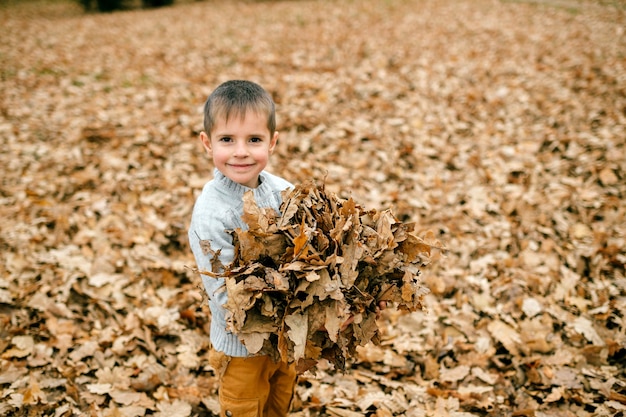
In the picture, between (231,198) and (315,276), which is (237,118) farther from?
(315,276)

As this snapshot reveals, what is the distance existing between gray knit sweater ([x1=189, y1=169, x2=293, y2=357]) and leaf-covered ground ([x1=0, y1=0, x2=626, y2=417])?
2.90 feet

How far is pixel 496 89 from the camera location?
6934 mm

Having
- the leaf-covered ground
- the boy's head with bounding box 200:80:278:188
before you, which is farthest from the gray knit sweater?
the leaf-covered ground

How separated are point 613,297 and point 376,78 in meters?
5.27

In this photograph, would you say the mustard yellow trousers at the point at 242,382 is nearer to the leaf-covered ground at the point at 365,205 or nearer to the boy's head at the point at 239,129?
the leaf-covered ground at the point at 365,205

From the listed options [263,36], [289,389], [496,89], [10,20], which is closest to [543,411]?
[289,389]

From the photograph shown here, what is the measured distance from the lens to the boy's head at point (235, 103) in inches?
80.1

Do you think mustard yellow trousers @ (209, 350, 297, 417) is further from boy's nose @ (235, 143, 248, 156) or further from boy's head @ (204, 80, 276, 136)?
boy's head @ (204, 80, 276, 136)

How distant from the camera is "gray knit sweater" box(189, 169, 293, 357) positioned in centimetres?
198

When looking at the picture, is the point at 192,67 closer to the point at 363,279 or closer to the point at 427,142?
the point at 427,142

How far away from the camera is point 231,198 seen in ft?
7.02

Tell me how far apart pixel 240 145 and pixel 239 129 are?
0.08 meters

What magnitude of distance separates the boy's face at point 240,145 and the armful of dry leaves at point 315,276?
0.77ft

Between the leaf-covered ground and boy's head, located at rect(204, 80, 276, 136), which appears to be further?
the leaf-covered ground
